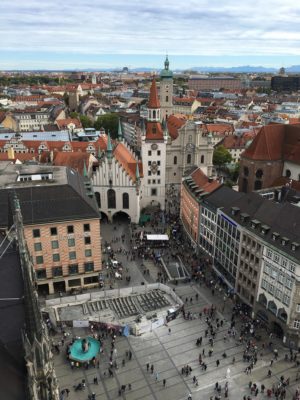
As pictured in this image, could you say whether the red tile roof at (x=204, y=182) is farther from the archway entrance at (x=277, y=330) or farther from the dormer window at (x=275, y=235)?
the archway entrance at (x=277, y=330)

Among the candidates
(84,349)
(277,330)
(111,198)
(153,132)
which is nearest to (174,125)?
(153,132)

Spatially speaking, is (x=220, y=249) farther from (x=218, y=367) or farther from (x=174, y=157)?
(x=174, y=157)

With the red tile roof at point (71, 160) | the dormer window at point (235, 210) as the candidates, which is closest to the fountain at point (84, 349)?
the dormer window at point (235, 210)

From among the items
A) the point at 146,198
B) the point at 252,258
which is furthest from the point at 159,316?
the point at 146,198

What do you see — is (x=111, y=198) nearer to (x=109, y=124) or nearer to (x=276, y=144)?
(x=276, y=144)

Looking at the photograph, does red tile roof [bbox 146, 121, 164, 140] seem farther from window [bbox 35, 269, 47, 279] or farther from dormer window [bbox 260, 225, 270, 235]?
dormer window [bbox 260, 225, 270, 235]

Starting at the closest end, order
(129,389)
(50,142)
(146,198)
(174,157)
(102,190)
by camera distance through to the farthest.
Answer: (129,389) → (102,190) → (146,198) → (174,157) → (50,142)
